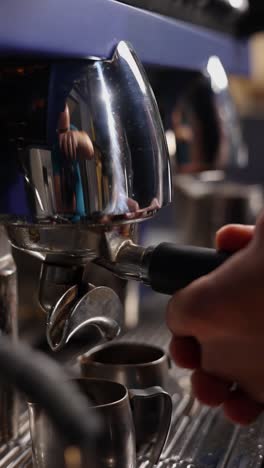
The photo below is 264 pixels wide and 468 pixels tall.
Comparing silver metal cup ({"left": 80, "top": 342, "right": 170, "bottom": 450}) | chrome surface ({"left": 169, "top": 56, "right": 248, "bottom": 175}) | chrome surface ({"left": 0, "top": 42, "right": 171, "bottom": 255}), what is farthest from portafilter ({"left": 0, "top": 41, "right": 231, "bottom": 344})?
chrome surface ({"left": 169, "top": 56, "right": 248, "bottom": 175})

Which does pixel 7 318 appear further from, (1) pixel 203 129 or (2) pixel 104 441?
(1) pixel 203 129

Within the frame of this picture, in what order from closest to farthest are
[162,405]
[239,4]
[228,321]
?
[228,321], [162,405], [239,4]

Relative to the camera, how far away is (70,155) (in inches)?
16.8

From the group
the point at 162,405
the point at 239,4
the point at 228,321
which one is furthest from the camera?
the point at 239,4

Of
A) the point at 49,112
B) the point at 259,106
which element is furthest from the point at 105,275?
the point at 259,106

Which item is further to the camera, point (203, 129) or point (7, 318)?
point (203, 129)

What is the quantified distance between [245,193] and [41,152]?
0.82m

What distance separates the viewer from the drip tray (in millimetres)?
535

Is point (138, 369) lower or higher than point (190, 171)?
lower

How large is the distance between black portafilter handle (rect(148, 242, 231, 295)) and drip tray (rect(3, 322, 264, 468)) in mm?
154

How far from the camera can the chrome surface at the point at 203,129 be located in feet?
→ 2.86

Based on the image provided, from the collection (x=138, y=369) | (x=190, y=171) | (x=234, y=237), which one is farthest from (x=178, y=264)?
(x=190, y=171)

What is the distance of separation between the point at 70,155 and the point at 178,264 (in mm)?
92

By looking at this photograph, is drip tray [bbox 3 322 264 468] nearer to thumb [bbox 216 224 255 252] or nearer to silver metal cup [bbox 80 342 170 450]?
silver metal cup [bbox 80 342 170 450]
